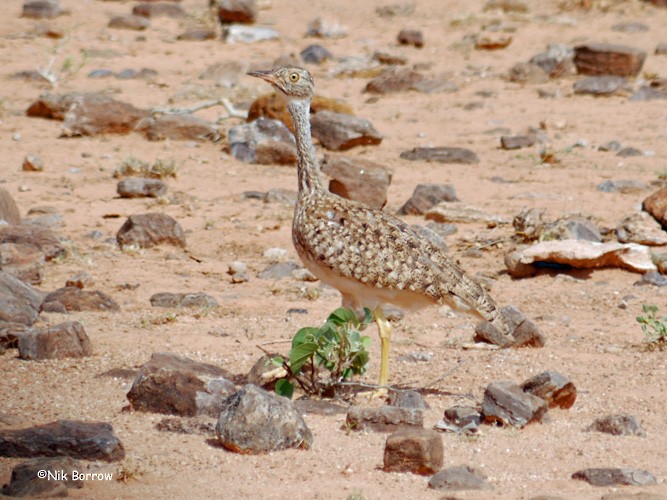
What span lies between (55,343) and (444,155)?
19.1 ft

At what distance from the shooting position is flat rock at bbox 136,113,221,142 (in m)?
11.7

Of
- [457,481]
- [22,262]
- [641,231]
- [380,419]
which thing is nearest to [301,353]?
[380,419]

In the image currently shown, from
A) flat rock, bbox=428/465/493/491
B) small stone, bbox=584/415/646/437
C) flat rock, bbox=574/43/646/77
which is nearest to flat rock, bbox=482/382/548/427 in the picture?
small stone, bbox=584/415/646/437

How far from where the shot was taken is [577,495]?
444cm

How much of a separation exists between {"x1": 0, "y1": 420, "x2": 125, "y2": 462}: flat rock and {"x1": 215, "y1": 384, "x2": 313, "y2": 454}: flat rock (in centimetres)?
43

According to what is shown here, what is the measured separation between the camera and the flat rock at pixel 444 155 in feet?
36.4

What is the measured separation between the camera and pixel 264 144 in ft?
36.2

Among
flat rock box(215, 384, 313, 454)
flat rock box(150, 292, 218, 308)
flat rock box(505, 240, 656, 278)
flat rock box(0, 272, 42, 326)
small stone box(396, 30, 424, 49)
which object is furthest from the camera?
small stone box(396, 30, 424, 49)

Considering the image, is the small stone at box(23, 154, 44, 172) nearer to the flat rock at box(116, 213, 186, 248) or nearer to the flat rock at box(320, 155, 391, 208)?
the flat rock at box(116, 213, 186, 248)

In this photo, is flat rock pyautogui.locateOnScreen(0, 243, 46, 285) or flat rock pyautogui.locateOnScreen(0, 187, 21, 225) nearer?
flat rock pyautogui.locateOnScreen(0, 243, 46, 285)

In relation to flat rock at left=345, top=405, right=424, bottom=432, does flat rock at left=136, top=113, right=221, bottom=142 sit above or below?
below

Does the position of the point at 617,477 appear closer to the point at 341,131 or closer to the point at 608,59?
the point at 341,131

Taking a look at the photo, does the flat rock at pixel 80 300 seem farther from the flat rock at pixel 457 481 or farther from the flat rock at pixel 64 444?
the flat rock at pixel 457 481

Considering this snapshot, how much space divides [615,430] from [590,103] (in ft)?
28.0
